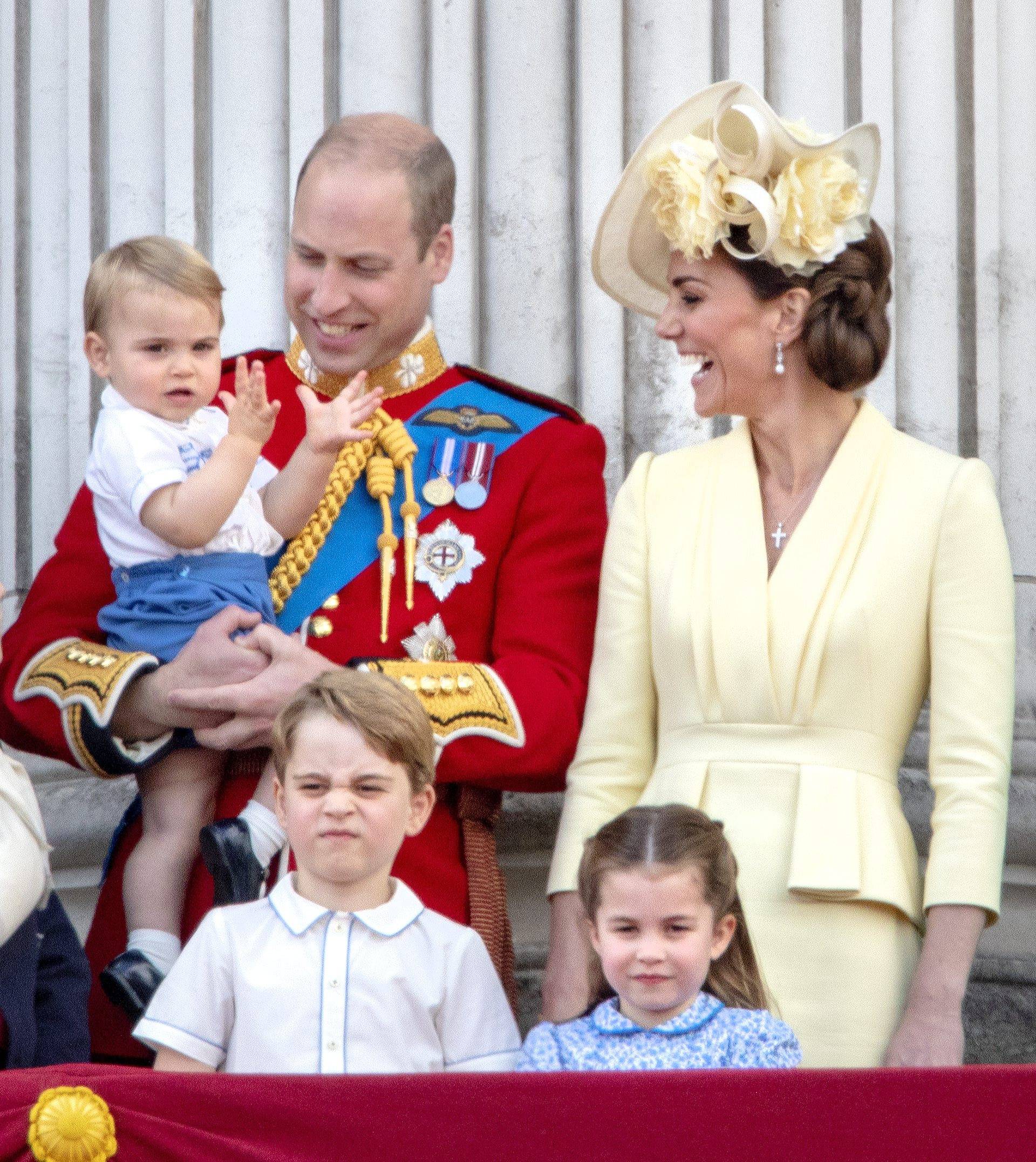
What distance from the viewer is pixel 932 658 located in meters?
3.13

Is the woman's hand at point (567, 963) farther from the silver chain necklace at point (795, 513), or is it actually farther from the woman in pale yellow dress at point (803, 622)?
the silver chain necklace at point (795, 513)

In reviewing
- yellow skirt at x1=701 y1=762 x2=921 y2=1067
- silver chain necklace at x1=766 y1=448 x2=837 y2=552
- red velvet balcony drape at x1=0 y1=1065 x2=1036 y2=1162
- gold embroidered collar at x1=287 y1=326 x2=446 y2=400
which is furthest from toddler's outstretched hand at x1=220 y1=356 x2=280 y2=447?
red velvet balcony drape at x1=0 y1=1065 x2=1036 y2=1162

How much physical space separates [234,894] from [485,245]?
1441 mm

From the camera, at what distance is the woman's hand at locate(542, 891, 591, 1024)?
10.1ft

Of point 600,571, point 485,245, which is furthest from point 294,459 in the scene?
point 485,245

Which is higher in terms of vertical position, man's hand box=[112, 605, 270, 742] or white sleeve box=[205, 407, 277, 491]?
white sleeve box=[205, 407, 277, 491]

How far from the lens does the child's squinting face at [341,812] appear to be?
9.44ft

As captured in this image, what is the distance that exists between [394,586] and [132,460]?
1.37 ft

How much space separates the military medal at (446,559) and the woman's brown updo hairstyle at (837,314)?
0.56 meters

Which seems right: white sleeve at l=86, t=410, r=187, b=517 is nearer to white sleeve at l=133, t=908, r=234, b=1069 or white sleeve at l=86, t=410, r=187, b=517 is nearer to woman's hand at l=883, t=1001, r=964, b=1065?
white sleeve at l=133, t=908, r=234, b=1069

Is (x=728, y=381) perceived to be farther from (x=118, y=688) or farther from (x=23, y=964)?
(x=23, y=964)

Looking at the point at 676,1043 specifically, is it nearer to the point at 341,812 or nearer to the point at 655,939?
the point at 655,939

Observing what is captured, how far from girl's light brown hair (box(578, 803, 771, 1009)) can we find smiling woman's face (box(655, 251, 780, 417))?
0.68m

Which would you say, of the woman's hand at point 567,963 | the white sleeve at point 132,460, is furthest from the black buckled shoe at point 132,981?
the white sleeve at point 132,460
